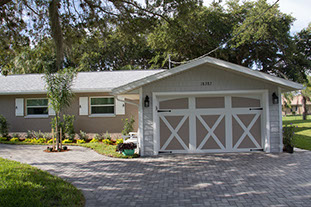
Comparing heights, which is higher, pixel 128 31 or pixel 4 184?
pixel 128 31

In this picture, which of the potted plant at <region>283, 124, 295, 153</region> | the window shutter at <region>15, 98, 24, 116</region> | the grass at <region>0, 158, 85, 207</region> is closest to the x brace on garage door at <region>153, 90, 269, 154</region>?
the potted plant at <region>283, 124, 295, 153</region>

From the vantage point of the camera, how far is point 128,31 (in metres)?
9.09

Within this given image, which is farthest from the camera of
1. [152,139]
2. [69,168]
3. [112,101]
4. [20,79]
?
[20,79]

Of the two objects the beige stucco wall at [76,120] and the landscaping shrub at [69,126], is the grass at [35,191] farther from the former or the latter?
the beige stucco wall at [76,120]

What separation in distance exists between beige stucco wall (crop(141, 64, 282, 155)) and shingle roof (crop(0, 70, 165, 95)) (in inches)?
183

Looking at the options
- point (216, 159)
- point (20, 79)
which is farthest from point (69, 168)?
point (20, 79)

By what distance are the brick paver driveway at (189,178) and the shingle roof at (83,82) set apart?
16.3ft

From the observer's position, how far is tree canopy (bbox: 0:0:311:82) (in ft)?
26.8

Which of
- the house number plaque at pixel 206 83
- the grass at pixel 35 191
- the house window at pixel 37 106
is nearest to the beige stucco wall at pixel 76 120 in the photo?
the house window at pixel 37 106

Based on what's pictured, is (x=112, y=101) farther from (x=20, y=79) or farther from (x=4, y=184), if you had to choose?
(x=4, y=184)

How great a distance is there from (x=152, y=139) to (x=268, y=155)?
4.08m

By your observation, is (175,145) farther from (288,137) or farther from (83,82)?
(83,82)

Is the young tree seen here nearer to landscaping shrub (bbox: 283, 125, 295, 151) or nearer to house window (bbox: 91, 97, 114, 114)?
house window (bbox: 91, 97, 114, 114)

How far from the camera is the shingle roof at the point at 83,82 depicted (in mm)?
13125
